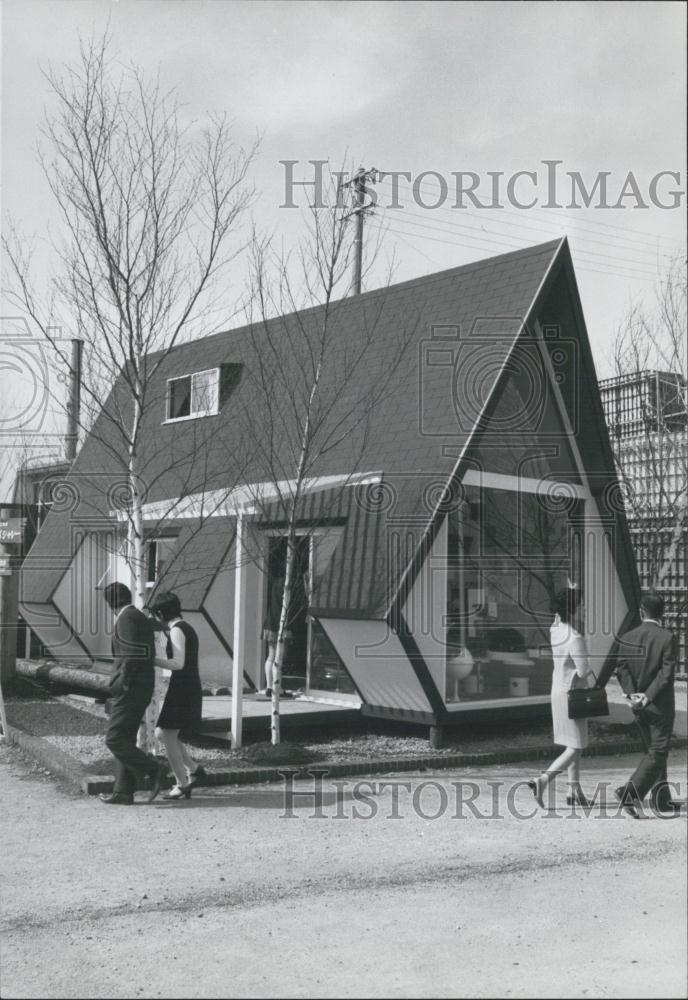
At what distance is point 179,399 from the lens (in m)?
14.8

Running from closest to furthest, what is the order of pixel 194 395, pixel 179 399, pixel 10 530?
pixel 10 530, pixel 194 395, pixel 179 399

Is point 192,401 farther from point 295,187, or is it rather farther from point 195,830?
point 195,830

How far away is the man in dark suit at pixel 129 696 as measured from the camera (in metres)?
8.47

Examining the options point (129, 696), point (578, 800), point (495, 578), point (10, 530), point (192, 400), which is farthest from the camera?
point (192, 400)

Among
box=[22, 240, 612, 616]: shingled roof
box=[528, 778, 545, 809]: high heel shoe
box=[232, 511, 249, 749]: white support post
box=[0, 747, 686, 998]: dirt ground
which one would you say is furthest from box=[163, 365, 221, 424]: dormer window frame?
box=[528, 778, 545, 809]: high heel shoe

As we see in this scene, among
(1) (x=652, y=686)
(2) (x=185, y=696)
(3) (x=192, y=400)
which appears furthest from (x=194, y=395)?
(1) (x=652, y=686)

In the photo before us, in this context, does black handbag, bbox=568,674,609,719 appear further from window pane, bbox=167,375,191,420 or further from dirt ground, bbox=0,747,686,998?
window pane, bbox=167,375,191,420

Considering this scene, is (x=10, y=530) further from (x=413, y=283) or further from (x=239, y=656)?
(x=413, y=283)

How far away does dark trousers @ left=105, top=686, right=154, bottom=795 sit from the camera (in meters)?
8.45

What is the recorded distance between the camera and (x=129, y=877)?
6.46 m

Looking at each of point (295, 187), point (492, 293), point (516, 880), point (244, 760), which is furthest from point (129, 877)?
point (492, 293)

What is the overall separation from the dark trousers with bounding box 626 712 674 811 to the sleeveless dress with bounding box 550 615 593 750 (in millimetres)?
1349

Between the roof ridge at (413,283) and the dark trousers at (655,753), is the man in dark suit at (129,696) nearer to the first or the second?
the roof ridge at (413,283)

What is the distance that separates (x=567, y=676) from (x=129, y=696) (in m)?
3.65
